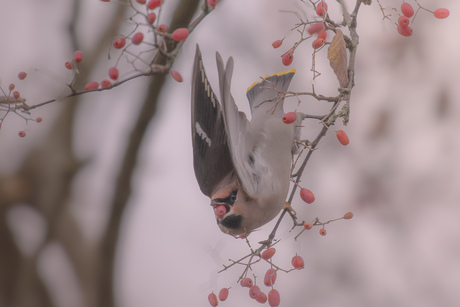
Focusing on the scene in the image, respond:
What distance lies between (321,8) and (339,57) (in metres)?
0.24

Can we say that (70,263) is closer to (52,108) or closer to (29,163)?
(29,163)

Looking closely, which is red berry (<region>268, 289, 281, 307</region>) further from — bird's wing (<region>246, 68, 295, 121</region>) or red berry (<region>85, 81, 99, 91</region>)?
red berry (<region>85, 81, 99, 91</region>)

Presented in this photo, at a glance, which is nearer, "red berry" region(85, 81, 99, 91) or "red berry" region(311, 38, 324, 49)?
"red berry" region(85, 81, 99, 91)

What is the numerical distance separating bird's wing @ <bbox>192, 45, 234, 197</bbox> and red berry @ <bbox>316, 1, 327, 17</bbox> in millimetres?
381

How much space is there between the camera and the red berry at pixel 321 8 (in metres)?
1.59

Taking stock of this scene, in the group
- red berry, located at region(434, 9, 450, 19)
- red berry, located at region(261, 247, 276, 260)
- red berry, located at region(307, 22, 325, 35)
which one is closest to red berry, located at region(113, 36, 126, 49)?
red berry, located at region(307, 22, 325, 35)

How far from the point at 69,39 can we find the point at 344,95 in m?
1.23

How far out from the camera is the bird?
183 cm

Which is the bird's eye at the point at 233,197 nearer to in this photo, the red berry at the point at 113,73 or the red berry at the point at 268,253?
the red berry at the point at 268,253

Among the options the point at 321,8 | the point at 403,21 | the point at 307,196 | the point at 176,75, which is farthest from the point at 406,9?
the point at 176,75

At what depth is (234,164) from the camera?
178 cm

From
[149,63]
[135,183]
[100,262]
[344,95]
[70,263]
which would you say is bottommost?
[70,263]

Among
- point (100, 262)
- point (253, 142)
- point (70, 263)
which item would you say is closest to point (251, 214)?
point (253, 142)

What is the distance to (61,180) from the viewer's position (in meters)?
2.62
